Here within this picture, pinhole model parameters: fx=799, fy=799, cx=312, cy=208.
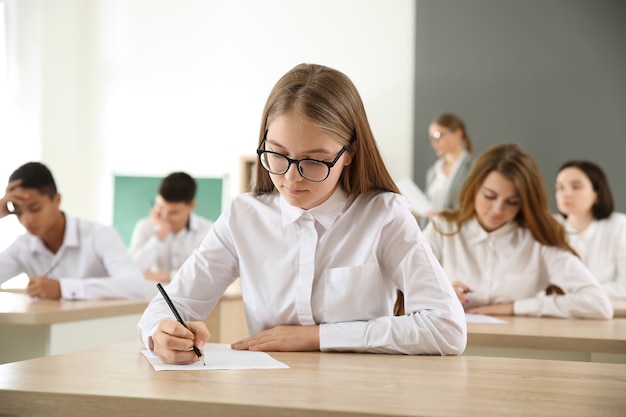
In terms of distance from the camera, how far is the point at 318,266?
1850 millimetres

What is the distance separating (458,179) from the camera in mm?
5969

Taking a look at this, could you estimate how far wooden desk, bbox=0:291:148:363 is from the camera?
8.53 ft

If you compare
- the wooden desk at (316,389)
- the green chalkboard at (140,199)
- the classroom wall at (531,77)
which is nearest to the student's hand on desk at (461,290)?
the wooden desk at (316,389)

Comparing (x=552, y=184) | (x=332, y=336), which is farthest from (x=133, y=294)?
(x=552, y=184)

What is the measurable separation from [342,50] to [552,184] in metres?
2.03

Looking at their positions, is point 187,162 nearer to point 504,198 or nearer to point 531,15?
point 531,15

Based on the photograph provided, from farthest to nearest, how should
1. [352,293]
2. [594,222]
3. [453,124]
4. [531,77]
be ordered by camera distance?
[531,77] < [453,124] < [594,222] < [352,293]

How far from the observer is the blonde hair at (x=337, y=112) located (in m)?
1.72

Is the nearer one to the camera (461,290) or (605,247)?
(461,290)

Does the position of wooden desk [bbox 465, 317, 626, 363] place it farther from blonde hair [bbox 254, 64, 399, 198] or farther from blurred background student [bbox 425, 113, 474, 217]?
blurred background student [bbox 425, 113, 474, 217]

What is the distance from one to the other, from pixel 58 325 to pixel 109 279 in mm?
698

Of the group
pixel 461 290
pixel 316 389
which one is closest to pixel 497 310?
pixel 461 290

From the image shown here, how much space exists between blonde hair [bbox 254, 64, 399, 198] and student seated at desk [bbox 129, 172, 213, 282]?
364cm

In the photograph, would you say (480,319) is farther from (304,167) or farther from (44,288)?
(44,288)
